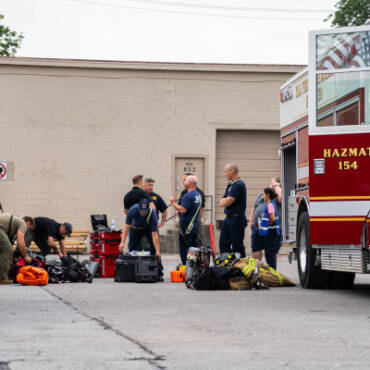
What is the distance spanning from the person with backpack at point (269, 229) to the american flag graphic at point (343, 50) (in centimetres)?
352

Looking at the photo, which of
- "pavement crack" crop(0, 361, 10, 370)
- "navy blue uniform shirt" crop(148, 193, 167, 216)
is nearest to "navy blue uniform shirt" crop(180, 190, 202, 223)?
"navy blue uniform shirt" crop(148, 193, 167, 216)

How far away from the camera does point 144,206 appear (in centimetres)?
1628

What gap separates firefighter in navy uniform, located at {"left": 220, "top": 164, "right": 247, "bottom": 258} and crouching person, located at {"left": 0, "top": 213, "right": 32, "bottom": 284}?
10.2ft

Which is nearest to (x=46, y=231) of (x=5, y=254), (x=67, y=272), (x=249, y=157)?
(x=67, y=272)

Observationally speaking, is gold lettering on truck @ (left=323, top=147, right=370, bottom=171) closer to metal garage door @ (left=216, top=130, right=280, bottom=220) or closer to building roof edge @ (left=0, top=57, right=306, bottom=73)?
building roof edge @ (left=0, top=57, right=306, bottom=73)

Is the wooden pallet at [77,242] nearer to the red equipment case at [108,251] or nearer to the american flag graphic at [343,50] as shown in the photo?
the red equipment case at [108,251]

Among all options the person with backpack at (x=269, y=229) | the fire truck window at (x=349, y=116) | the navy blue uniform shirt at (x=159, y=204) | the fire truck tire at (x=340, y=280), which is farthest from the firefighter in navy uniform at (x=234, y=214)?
the fire truck window at (x=349, y=116)

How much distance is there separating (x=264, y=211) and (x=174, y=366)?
363 inches

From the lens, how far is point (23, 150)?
27.6 metres

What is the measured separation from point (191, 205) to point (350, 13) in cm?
3292

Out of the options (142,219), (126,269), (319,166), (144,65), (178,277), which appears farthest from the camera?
(144,65)

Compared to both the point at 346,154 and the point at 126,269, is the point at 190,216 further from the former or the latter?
the point at 346,154

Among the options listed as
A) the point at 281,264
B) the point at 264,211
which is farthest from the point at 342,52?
the point at 281,264

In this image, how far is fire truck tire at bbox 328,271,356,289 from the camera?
14.1 m
